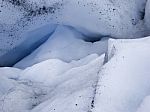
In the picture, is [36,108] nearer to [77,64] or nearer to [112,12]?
[77,64]

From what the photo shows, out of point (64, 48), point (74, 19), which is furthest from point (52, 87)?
point (74, 19)

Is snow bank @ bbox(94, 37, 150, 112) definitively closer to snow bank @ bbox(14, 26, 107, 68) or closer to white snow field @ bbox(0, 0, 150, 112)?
white snow field @ bbox(0, 0, 150, 112)

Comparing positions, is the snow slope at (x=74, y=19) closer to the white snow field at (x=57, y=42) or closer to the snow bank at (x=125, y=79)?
the white snow field at (x=57, y=42)

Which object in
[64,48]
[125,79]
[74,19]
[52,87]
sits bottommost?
[52,87]

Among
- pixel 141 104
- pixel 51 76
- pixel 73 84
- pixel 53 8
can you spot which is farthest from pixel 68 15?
pixel 141 104

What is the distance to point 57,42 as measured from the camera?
3.01 meters

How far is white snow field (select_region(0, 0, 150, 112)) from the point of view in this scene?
2402 millimetres

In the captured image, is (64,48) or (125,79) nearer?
(125,79)

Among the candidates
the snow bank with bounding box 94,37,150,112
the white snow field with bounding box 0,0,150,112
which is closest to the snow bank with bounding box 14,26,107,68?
the white snow field with bounding box 0,0,150,112

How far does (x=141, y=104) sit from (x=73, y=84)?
79cm

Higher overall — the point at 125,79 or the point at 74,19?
the point at 74,19

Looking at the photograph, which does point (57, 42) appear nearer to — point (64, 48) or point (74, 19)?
point (64, 48)

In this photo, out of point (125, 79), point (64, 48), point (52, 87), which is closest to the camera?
point (125, 79)

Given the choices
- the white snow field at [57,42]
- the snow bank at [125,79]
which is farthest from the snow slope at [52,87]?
the snow bank at [125,79]
